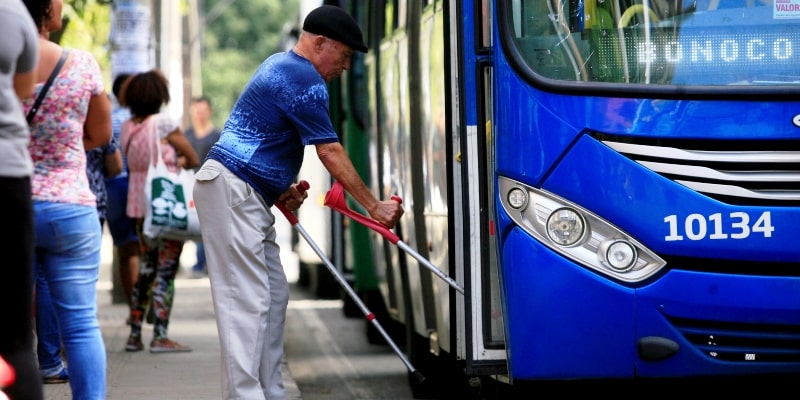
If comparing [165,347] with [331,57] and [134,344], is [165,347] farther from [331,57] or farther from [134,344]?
[331,57]

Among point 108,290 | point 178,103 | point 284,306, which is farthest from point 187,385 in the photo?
point 178,103

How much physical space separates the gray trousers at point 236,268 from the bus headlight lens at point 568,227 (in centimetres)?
123

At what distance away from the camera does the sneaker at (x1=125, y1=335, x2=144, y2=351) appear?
10664 millimetres

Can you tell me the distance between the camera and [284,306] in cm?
699

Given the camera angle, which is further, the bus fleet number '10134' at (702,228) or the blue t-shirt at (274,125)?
the blue t-shirt at (274,125)

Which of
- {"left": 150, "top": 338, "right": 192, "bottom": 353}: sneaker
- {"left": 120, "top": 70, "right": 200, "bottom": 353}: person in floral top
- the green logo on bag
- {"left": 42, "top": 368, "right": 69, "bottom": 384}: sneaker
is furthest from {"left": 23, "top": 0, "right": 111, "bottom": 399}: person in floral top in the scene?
{"left": 150, "top": 338, "right": 192, "bottom": 353}: sneaker

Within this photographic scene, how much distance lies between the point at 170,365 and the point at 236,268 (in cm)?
332

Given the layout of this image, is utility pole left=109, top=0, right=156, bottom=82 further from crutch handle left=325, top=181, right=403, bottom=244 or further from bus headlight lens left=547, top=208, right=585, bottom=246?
bus headlight lens left=547, top=208, right=585, bottom=246

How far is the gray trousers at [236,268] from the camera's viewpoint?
666cm

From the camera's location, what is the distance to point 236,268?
670cm

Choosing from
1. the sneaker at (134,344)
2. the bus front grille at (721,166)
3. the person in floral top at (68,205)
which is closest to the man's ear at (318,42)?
the person in floral top at (68,205)

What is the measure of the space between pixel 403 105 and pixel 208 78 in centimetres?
6186

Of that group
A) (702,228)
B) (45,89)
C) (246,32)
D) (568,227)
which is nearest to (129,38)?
(45,89)

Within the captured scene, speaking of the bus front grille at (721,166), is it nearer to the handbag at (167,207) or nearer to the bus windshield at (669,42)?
the bus windshield at (669,42)
